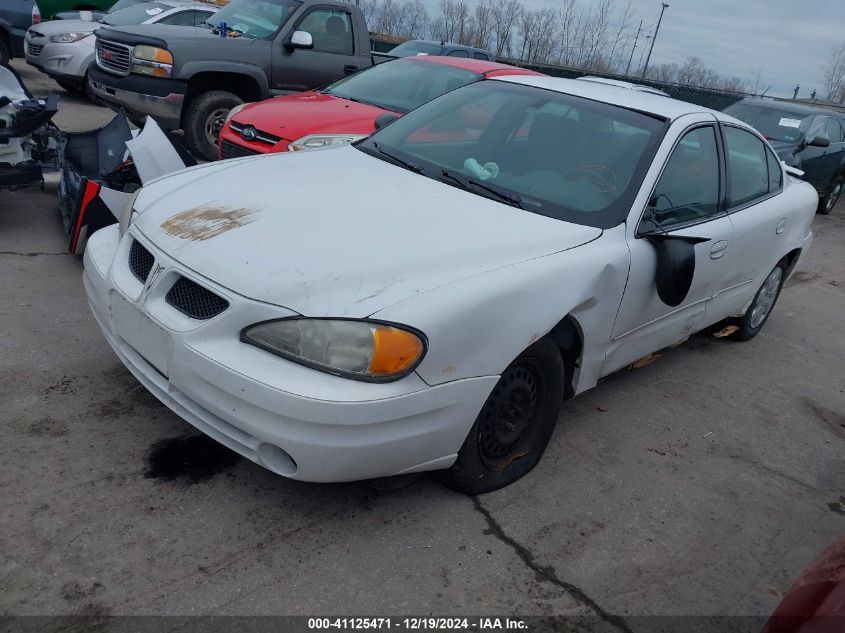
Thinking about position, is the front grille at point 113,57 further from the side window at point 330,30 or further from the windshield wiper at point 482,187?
the windshield wiper at point 482,187

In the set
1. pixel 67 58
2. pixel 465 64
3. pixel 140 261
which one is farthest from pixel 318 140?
pixel 67 58

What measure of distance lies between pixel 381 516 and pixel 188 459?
33.8 inches

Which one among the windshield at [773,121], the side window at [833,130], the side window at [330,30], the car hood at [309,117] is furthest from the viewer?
the side window at [833,130]

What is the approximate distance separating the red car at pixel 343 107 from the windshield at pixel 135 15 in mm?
4519

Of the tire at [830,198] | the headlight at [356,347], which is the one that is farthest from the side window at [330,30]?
the tire at [830,198]

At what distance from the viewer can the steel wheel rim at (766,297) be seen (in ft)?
18.2

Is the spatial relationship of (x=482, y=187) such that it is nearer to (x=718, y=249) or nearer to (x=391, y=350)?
(x=391, y=350)

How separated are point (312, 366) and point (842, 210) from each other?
1388 centimetres

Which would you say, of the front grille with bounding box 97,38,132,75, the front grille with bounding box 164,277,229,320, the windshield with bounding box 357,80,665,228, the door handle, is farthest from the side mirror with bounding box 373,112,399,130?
the front grille with bounding box 97,38,132,75

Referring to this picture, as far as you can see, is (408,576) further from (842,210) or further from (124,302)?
(842,210)

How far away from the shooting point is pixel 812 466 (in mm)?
4137

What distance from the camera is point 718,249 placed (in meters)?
4.22

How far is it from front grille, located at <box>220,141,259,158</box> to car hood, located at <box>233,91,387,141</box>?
8.4 inches

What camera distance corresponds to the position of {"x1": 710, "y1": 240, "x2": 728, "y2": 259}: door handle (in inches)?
164
